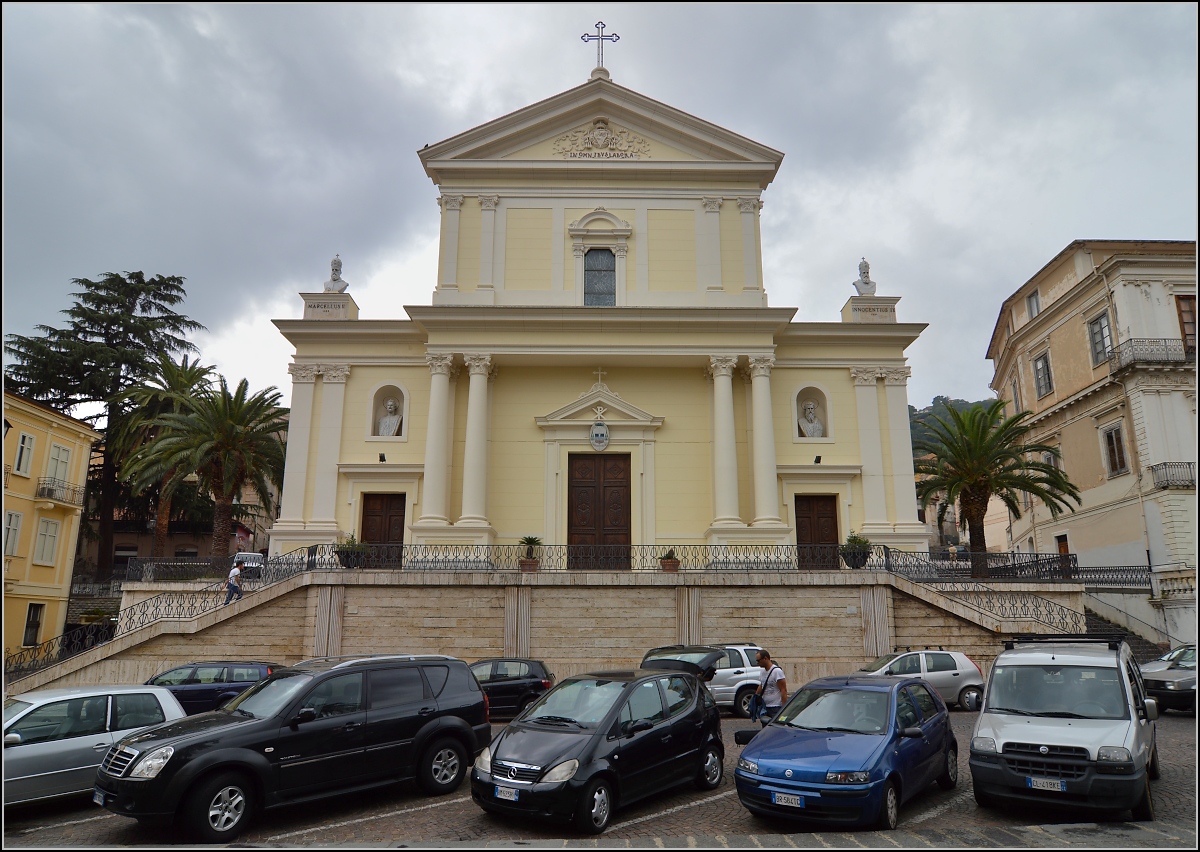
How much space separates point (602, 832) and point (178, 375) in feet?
109

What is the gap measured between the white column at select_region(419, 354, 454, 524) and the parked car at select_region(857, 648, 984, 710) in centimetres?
1348

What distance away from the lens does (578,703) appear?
9.47 metres

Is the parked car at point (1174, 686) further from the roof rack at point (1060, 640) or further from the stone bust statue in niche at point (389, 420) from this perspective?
the stone bust statue in niche at point (389, 420)

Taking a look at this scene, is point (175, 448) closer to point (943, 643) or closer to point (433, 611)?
point (433, 611)

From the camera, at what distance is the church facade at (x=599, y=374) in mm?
26125

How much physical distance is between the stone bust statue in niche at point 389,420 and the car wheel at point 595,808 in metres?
20.2

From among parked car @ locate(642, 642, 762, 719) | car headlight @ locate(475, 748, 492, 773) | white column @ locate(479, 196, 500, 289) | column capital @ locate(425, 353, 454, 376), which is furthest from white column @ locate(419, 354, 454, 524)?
car headlight @ locate(475, 748, 492, 773)

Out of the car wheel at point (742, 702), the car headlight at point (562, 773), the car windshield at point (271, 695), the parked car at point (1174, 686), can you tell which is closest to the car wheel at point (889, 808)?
the car headlight at point (562, 773)

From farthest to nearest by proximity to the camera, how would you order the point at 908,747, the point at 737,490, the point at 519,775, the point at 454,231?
the point at 454,231, the point at 737,490, the point at 908,747, the point at 519,775

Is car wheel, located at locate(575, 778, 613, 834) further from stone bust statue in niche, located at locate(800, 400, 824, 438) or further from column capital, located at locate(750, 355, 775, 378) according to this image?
stone bust statue in niche, located at locate(800, 400, 824, 438)

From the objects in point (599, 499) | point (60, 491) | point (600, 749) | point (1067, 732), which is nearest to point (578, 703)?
point (600, 749)

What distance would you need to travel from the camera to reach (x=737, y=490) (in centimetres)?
2572

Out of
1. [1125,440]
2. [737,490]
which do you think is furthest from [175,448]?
[1125,440]

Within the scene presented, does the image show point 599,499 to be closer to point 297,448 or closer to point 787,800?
point 297,448
